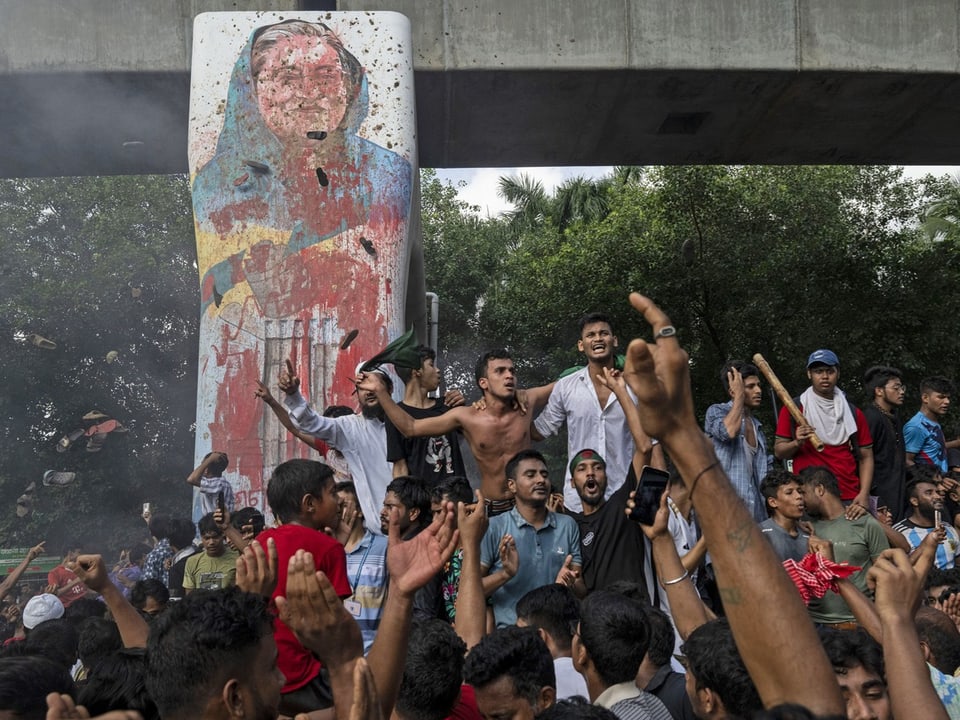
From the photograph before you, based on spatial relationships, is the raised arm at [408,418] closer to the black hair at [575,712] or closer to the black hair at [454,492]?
the black hair at [454,492]

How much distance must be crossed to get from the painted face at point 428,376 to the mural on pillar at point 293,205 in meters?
2.28

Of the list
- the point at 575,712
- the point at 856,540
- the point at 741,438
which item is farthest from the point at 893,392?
the point at 575,712

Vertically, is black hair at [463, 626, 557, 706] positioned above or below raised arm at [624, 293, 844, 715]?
below

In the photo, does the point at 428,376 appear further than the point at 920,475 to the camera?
No

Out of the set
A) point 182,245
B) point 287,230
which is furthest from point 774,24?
point 182,245

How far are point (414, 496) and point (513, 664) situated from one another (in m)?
2.12

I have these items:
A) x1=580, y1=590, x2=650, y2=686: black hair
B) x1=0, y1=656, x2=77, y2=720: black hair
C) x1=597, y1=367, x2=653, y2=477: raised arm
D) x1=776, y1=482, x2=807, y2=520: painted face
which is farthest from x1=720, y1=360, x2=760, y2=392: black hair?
x1=0, y1=656, x2=77, y2=720: black hair

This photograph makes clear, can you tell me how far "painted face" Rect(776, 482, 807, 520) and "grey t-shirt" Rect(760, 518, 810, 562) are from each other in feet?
0.31

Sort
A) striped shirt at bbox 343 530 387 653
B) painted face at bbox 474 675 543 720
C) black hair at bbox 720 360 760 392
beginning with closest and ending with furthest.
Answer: painted face at bbox 474 675 543 720
striped shirt at bbox 343 530 387 653
black hair at bbox 720 360 760 392

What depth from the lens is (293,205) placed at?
9.81 metres

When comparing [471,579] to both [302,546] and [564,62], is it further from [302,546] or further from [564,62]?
[564,62]

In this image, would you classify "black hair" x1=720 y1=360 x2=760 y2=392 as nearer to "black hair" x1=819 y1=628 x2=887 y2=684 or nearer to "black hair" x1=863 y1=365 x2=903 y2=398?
"black hair" x1=863 y1=365 x2=903 y2=398

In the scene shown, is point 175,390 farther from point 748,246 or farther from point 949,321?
point 949,321

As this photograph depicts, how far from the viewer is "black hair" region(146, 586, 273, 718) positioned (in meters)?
2.53
